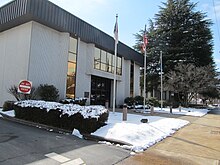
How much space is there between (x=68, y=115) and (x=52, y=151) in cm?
306

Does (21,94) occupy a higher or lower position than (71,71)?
lower

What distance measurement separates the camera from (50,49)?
16.6 meters

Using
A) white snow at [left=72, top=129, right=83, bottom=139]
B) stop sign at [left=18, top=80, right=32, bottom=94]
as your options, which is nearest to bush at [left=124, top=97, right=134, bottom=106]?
stop sign at [left=18, top=80, right=32, bottom=94]

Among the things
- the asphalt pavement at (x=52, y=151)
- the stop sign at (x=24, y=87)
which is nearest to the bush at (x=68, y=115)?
the stop sign at (x=24, y=87)

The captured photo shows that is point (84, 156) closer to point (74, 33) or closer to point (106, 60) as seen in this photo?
point (74, 33)

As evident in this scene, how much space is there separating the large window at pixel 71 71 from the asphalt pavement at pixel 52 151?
34.8ft

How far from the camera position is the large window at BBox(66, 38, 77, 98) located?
18047mm

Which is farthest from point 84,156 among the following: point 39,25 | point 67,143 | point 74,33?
point 74,33

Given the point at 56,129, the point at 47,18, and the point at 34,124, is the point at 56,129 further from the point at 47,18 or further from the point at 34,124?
the point at 47,18

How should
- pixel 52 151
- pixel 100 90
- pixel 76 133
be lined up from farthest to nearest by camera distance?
pixel 100 90
pixel 76 133
pixel 52 151

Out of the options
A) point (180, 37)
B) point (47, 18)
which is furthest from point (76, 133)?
point (180, 37)

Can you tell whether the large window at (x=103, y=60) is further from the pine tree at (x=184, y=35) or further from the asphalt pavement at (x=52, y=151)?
the pine tree at (x=184, y=35)

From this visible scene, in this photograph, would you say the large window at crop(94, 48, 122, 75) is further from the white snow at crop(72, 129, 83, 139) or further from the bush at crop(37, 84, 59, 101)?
the white snow at crop(72, 129, 83, 139)

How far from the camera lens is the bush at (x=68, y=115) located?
829 centimetres
